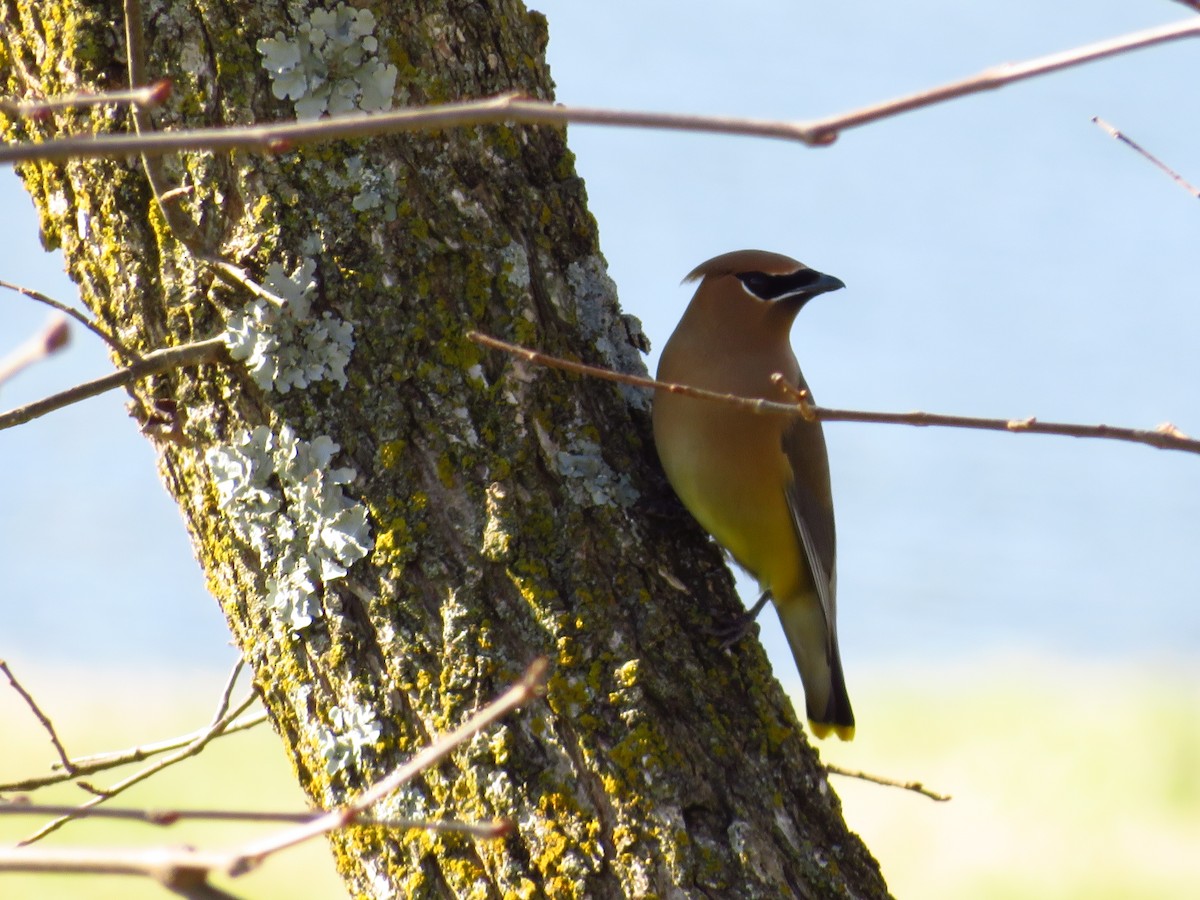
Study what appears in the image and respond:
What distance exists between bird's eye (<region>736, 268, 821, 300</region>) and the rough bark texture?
1094 mm

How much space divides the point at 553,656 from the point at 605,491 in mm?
371

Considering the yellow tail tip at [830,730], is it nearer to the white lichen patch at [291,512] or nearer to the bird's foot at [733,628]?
the bird's foot at [733,628]

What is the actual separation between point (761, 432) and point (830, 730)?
95 cm

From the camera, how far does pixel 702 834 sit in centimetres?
254

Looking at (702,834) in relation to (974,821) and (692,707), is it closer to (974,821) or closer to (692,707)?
(692,707)

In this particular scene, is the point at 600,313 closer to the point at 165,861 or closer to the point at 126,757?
the point at 126,757

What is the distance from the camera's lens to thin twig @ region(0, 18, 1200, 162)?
1.05 metres

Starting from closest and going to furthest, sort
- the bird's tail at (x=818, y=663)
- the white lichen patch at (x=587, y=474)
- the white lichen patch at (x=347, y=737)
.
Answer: the white lichen patch at (x=347, y=737), the white lichen patch at (x=587, y=474), the bird's tail at (x=818, y=663)

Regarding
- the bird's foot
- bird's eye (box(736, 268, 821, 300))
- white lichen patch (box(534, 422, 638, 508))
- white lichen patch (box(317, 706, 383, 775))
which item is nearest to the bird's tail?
bird's eye (box(736, 268, 821, 300))

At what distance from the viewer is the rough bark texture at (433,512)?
2529 mm

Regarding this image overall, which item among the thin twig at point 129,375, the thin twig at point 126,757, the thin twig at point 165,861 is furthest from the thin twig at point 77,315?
the thin twig at point 165,861

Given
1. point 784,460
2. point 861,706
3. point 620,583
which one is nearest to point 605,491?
point 620,583

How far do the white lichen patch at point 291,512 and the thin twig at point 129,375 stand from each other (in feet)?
0.53

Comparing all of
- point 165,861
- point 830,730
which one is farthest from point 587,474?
point 165,861
